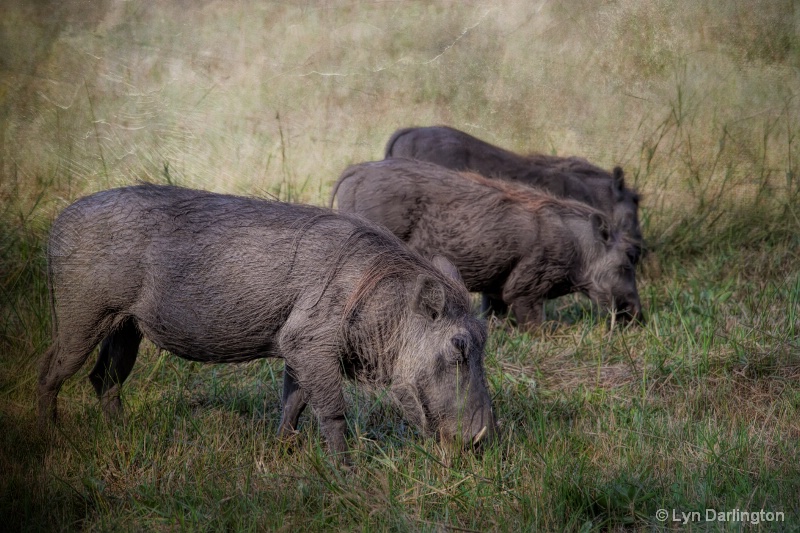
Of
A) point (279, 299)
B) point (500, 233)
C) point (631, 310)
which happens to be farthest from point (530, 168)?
point (279, 299)

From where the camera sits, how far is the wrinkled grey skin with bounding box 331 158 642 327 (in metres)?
6.22

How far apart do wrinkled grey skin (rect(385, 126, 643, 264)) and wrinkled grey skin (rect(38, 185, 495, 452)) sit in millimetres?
3526

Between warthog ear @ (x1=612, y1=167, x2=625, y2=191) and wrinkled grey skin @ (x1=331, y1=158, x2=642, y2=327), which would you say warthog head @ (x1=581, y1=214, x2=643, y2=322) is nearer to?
wrinkled grey skin @ (x1=331, y1=158, x2=642, y2=327)

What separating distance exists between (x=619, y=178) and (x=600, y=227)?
118 cm

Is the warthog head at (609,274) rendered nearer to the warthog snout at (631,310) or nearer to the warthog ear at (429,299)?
the warthog snout at (631,310)

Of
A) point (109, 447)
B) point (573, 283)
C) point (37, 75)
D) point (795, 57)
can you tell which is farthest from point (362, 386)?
point (795, 57)

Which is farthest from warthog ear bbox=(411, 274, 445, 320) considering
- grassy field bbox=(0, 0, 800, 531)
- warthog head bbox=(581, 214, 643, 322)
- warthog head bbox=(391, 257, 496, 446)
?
warthog head bbox=(581, 214, 643, 322)

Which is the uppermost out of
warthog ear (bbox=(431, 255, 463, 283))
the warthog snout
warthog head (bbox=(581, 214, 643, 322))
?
warthog ear (bbox=(431, 255, 463, 283))

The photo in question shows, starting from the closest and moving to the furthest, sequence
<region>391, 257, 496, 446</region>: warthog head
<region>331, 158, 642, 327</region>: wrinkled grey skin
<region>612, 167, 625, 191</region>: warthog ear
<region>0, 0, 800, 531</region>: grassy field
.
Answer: <region>0, 0, 800, 531</region>: grassy field, <region>391, 257, 496, 446</region>: warthog head, <region>331, 158, 642, 327</region>: wrinkled grey skin, <region>612, 167, 625, 191</region>: warthog ear

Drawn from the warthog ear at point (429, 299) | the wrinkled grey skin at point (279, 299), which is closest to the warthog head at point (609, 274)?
the wrinkled grey skin at point (279, 299)

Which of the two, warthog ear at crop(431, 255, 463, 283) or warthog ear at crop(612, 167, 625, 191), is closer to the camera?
warthog ear at crop(431, 255, 463, 283)

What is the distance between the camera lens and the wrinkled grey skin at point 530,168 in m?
7.48

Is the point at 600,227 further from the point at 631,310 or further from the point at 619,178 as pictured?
the point at 619,178

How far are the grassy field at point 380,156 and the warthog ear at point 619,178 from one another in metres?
0.42
